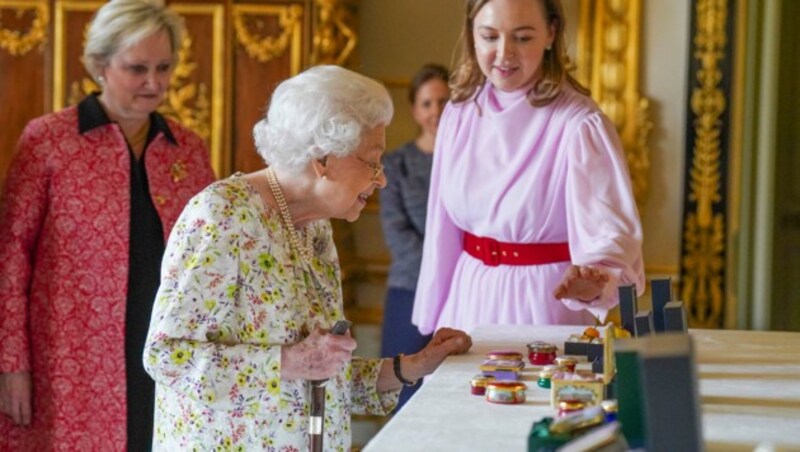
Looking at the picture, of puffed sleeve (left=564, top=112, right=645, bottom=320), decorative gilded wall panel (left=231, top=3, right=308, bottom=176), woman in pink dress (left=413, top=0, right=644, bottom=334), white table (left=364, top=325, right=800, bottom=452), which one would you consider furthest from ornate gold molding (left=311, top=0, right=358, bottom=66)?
white table (left=364, top=325, right=800, bottom=452)

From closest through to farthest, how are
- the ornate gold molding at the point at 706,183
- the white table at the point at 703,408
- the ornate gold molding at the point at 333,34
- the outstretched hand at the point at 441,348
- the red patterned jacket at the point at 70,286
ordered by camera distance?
the white table at the point at 703,408
the outstretched hand at the point at 441,348
the red patterned jacket at the point at 70,286
the ornate gold molding at the point at 333,34
the ornate gold molding at the point at 706,183

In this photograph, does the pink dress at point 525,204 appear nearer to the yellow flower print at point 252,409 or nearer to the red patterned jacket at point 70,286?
the red patterned jacket at point 70,286

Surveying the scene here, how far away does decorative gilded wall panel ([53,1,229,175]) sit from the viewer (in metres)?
4.66

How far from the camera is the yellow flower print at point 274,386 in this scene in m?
2.17

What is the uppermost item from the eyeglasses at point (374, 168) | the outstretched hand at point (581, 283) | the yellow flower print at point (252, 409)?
the eyeglasses at point (374, 168)

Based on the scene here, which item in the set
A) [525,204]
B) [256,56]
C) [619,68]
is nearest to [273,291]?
[525,204]

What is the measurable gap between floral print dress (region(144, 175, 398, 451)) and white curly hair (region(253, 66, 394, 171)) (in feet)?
0.31

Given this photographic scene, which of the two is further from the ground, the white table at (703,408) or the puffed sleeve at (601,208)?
the puffed sleeve at (601,208)

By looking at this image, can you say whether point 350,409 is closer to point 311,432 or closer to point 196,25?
point 311,432

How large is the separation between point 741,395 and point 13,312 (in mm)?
1864

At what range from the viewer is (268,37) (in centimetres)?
473

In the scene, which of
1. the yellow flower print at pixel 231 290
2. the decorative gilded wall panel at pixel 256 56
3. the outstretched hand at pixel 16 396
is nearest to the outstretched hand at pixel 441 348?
Answer: the yellow flower print at pixel 231 290

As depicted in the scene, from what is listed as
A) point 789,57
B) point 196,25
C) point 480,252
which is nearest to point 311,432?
point 480,252

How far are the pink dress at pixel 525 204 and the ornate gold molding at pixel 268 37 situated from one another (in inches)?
63.2
